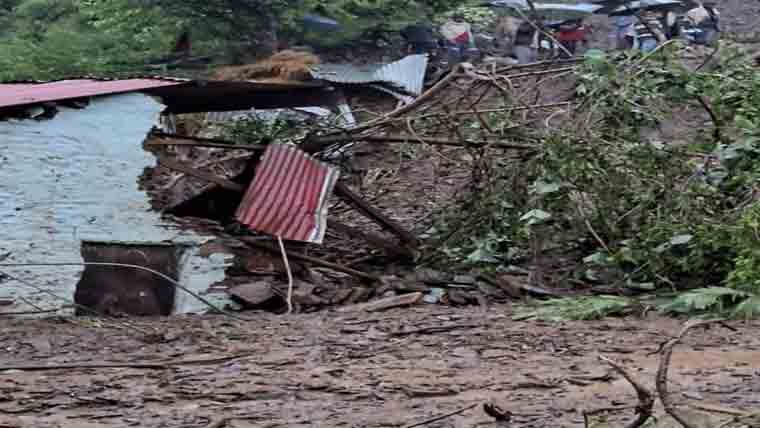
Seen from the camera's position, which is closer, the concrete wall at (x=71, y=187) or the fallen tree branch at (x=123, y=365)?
the fallen tree branch at (x=123, y=365)

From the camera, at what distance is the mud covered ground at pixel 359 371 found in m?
4.10

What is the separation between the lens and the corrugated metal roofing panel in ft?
55.4

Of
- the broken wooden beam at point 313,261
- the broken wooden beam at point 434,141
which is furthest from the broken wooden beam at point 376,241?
the broken wooden beam at point 434,141

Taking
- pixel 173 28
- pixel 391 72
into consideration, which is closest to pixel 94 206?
pixel 391 72

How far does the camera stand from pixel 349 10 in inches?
797

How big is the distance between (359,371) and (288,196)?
3.28 meters

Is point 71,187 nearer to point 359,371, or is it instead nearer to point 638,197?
point 359,371

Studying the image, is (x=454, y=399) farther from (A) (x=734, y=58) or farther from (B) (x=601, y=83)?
(A) (x=734, y=58)

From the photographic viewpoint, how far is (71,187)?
732 centimetres

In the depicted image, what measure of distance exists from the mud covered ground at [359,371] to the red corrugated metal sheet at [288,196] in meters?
1.23

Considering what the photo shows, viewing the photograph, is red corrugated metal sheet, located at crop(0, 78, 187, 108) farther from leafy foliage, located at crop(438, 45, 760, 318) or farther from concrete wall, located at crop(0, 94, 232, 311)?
leafy foliage, located at crop(438, 45, 760, 318)

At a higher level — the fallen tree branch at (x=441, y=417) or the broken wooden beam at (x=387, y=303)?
the fallen tree branch at (x=441, y=417)

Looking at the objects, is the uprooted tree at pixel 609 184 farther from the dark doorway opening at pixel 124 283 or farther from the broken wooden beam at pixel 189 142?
the dark doorway opening at pixel 124 283

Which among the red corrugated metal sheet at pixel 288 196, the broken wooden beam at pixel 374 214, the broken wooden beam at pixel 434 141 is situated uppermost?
the broken wooden beam at pixel 434 141
